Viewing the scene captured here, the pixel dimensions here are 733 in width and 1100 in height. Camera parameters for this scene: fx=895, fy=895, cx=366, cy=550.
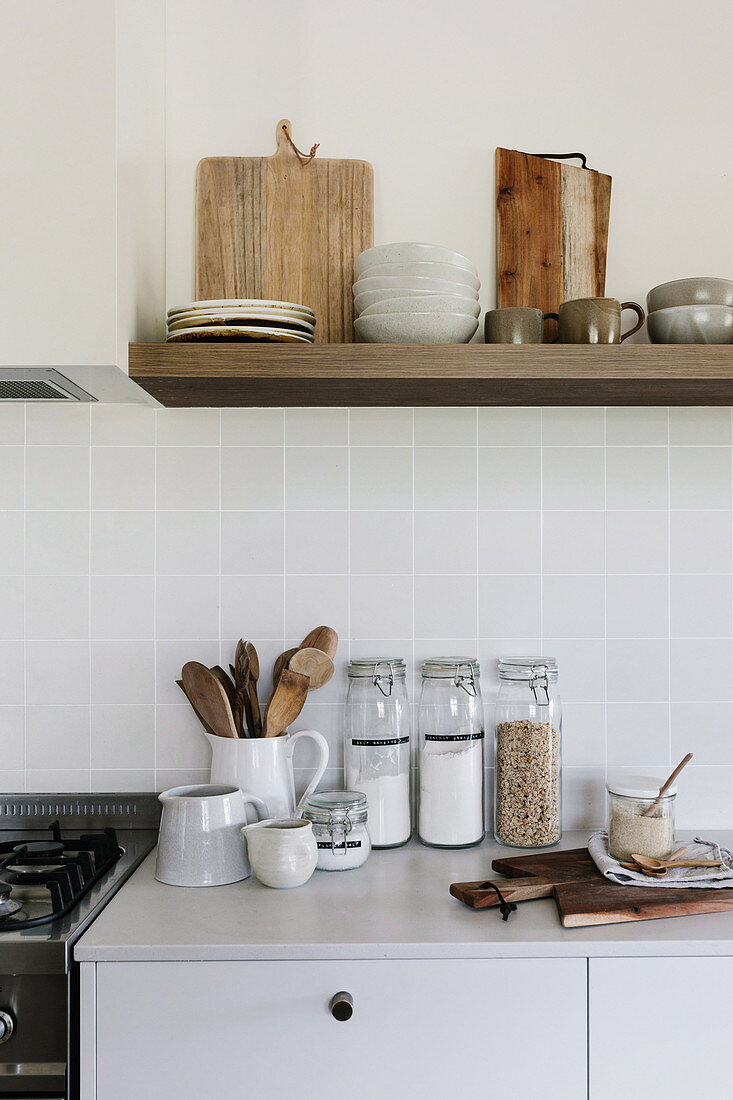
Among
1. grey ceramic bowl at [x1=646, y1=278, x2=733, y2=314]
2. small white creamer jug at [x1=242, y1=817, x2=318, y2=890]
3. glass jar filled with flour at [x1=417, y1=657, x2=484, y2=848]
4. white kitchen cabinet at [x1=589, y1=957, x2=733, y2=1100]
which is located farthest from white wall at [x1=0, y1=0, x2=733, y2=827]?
white kitchen cabinet at [x1=589, y1=957, x2=733, y2=1100]

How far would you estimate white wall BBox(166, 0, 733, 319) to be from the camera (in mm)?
1710

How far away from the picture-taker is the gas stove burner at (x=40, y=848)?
4.83ft

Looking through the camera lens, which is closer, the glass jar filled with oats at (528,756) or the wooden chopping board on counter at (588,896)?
the wooden chopping board on counter at (588,896)

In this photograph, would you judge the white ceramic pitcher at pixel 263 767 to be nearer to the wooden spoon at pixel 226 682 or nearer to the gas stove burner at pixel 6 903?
the wooden spoon at pixel 226 682

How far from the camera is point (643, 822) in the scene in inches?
56.9

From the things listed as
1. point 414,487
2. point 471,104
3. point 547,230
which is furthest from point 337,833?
point 471,104

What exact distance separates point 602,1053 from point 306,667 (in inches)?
29.5

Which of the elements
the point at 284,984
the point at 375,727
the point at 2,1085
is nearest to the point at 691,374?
the point at 375,727

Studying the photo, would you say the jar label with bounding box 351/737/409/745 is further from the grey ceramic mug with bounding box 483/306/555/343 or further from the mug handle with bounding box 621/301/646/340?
the mug handle with bounding box 621/301/646/340

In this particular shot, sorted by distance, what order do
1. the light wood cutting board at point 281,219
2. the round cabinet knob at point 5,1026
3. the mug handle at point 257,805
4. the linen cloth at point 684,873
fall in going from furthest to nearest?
the light wood cutting board at point 281,219 < the mug handle at point 257,805 < the linen cloth at point 684,873 < the round cabinet knob at point 5,1026

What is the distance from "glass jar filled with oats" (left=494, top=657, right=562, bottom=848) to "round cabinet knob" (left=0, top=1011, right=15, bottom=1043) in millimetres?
836

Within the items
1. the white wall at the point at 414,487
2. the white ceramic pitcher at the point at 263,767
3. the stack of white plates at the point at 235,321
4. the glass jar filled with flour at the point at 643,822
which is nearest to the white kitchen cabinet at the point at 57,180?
the stack of white plates at the point at 235,321

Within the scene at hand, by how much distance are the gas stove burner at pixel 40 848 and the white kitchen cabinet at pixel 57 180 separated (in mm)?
787

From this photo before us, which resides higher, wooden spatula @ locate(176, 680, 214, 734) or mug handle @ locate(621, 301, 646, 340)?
mug handle @ locate(621, 301, 646, 340)
